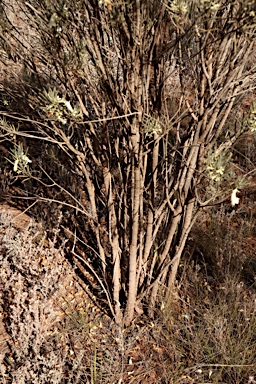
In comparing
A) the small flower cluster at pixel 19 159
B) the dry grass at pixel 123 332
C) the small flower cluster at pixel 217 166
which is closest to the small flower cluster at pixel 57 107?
the small flower cluster at pixel 19 159

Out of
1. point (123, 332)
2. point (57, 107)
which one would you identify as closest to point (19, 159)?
point (57, 107)

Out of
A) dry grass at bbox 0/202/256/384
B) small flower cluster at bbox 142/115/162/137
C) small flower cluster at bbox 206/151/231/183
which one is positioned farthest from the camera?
dry grass at bbox 0/202/256/384

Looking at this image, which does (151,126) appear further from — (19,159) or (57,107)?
(19,159)

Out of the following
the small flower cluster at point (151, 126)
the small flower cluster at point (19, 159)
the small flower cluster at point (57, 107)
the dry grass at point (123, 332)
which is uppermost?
the small flower cluster at point (57, 107)

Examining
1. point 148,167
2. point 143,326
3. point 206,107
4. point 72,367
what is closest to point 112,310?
point 143,326

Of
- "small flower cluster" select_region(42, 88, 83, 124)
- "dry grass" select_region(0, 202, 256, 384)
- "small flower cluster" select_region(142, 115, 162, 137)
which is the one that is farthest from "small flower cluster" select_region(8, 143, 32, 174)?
"dry grass" select_region(0, 202, 256, 384)

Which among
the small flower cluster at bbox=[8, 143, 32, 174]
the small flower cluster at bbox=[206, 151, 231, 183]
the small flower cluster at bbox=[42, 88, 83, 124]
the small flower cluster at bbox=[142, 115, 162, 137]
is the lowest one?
the small flower cluster at bbox=[8, 143, 32, 174]

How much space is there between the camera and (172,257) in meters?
2.54

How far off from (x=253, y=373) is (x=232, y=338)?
0.69 feet

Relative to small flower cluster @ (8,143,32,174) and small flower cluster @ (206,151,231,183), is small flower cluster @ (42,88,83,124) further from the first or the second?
small flower cluster @ (206,151,231,183)

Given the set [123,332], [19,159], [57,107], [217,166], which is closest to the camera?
[217,166]

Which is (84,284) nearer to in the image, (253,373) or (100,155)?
(100,155)

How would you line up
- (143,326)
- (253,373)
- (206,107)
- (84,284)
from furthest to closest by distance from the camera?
1. (84,284)
2. (143,326)
3. (253,373)
4. (206,107)

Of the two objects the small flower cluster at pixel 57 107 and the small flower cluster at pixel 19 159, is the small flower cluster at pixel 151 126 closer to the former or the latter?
the small flower cluster at pixel 57 107
